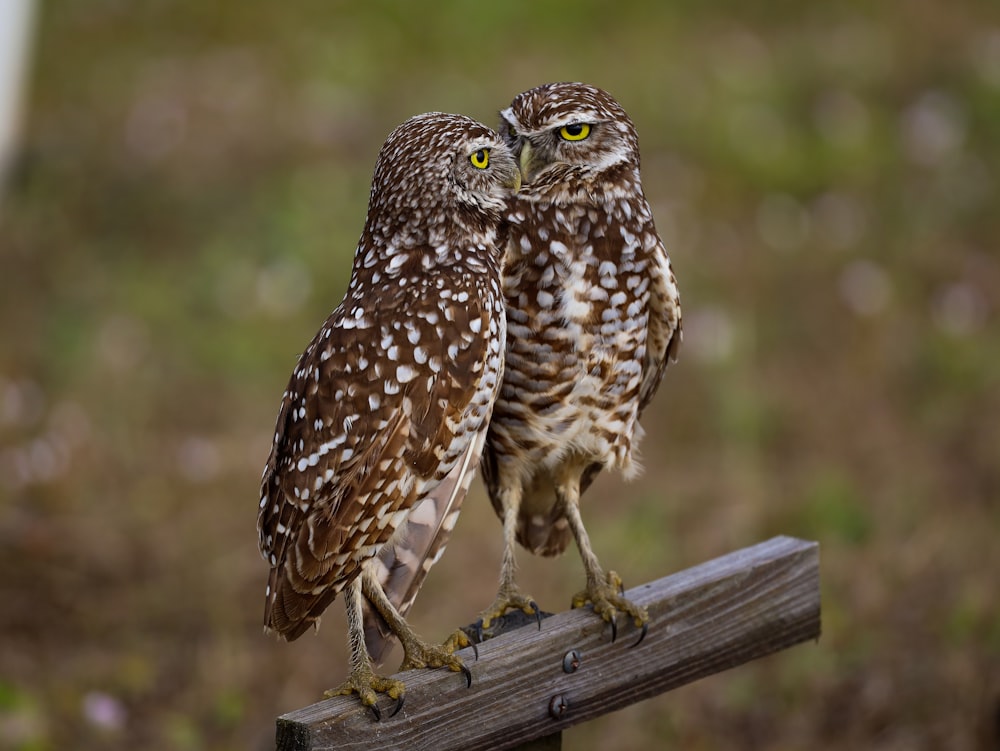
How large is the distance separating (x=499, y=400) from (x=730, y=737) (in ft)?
6.52

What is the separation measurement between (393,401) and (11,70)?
639cm

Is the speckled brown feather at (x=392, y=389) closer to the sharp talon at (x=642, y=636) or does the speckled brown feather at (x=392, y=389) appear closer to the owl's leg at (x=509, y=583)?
the owl's leg at (x=509, y=583)

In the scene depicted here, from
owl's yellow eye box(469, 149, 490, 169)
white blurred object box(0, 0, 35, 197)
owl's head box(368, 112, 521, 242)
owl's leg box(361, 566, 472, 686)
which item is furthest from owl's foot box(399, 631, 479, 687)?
white blurred object box(0, 0, 35, 197)

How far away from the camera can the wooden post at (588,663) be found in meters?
2.20

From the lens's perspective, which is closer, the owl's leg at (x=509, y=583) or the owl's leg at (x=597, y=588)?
the owl's leg at (x=597, y=588)

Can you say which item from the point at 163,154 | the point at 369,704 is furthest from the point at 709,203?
the point at 369,704

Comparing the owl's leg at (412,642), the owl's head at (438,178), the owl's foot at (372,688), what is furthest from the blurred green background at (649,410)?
the owl's head at (438,178)

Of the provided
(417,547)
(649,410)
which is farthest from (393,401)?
(649,410)

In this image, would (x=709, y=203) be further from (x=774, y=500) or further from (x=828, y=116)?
(x=774, y=500)

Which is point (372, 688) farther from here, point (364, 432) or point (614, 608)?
point (614, 608)

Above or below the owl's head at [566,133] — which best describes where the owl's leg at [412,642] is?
below

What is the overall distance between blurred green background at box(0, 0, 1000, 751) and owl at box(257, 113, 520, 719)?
148cm

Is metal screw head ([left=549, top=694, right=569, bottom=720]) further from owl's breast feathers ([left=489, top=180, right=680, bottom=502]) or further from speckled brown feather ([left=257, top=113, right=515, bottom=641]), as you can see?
owl's breast feathers ([left=489, top=180, right=680, bottom=502])

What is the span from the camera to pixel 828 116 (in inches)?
336
